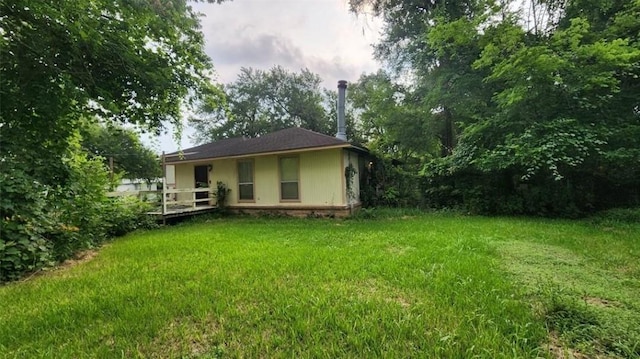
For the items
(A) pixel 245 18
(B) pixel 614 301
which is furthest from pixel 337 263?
(A) pixel 245 18

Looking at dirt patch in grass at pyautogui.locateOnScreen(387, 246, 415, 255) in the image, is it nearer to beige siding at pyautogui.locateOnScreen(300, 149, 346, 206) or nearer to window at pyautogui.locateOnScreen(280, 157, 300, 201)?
beige siding at pyautogui.locateOnScreen(300, 149, 346, 206)

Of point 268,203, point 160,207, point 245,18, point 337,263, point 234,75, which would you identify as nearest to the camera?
point 337,263

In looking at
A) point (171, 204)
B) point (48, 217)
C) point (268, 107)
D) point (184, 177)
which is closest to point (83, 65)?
point (48, 217)

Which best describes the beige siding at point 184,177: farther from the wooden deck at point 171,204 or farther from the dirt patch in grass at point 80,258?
the dirt patch in grass at point 80,258

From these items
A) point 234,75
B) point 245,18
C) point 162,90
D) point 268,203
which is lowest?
point 268,203

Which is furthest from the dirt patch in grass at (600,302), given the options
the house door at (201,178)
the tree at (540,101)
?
the house door at (201,178)

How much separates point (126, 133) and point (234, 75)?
24.7 metres

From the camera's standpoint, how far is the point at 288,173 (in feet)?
34.9

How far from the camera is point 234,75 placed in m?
26.5

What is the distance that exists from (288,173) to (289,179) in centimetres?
22

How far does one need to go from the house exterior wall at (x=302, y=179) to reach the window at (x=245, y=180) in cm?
14

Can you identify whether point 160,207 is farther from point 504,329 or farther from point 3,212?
point 504,329

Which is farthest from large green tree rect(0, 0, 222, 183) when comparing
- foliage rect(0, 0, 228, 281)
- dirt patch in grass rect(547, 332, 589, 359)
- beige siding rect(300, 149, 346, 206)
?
beige siding rect(300, 149, 346, 206)

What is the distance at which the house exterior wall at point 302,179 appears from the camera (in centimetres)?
980
